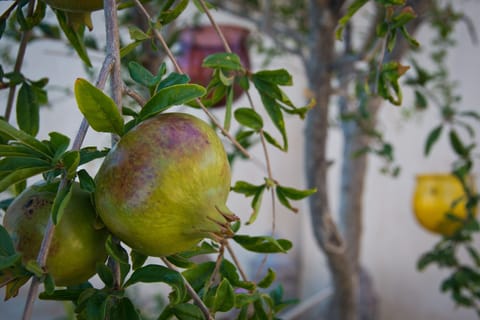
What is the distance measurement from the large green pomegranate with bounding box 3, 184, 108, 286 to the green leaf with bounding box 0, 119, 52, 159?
1.0 inches

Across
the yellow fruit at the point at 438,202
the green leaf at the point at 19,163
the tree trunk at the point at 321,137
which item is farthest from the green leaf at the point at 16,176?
the yellow fruit at the point at 438,202

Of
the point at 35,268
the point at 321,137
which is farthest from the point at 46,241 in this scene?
→ the point at 321,137

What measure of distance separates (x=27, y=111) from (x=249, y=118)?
0.64 feet

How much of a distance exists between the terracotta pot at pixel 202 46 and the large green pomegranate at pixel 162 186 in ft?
3.30

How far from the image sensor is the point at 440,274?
2797 mm

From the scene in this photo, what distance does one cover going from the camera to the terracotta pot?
129 centimetres

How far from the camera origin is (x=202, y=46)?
1.36 meters

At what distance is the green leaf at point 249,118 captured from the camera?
0.44 m

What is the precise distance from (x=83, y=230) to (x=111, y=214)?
0.13 ft

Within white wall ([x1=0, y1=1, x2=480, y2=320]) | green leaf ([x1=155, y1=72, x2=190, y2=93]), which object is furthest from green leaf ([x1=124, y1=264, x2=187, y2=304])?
white wall ([x1=0, y1=1, x2=480, y2=320])

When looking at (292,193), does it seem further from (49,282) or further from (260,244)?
(49,282)

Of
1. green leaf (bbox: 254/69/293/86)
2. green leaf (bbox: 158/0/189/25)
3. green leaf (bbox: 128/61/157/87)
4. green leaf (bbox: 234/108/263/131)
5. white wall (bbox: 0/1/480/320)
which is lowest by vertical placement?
white wall (bbox: 0/1/480/320)

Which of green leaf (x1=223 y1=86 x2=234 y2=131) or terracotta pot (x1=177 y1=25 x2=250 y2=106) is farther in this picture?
terracotta pot (x1=177 y1=25 x2=250 y2=106)

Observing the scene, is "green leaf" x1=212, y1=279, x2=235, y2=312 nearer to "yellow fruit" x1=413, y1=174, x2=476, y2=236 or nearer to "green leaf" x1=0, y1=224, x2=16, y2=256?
"green leaf" x1=0, y1=224, x2=16, y2=256
